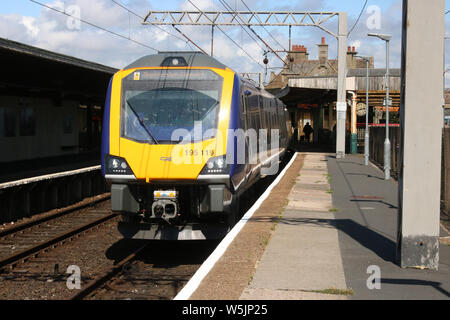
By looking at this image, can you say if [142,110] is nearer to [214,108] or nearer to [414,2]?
[214,108]

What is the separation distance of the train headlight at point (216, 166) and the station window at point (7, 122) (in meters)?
14.8

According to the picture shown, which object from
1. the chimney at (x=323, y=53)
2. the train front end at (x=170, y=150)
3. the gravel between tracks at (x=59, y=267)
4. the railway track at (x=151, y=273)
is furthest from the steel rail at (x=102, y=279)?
the chimney at (x=323, y=53)

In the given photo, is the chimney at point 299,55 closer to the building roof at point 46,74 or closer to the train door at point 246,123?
the building roof at point 46,74

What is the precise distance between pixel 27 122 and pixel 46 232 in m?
12.3

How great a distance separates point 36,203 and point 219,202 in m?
7.76

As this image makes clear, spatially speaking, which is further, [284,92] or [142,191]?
[284,92]

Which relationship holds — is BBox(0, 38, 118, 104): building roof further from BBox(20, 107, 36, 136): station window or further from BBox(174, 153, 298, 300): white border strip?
BBox(174, 153, 298, 300): white border strip

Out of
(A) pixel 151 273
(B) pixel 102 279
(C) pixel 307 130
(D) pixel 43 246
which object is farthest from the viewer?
(C) pixel 307 130

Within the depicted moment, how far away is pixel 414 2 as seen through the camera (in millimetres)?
7164

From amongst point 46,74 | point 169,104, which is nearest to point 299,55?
point 46,74

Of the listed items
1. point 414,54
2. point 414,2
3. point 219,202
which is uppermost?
point 414,2

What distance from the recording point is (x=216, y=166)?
29.6 ft

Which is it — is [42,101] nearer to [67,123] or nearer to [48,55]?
[67,123]
